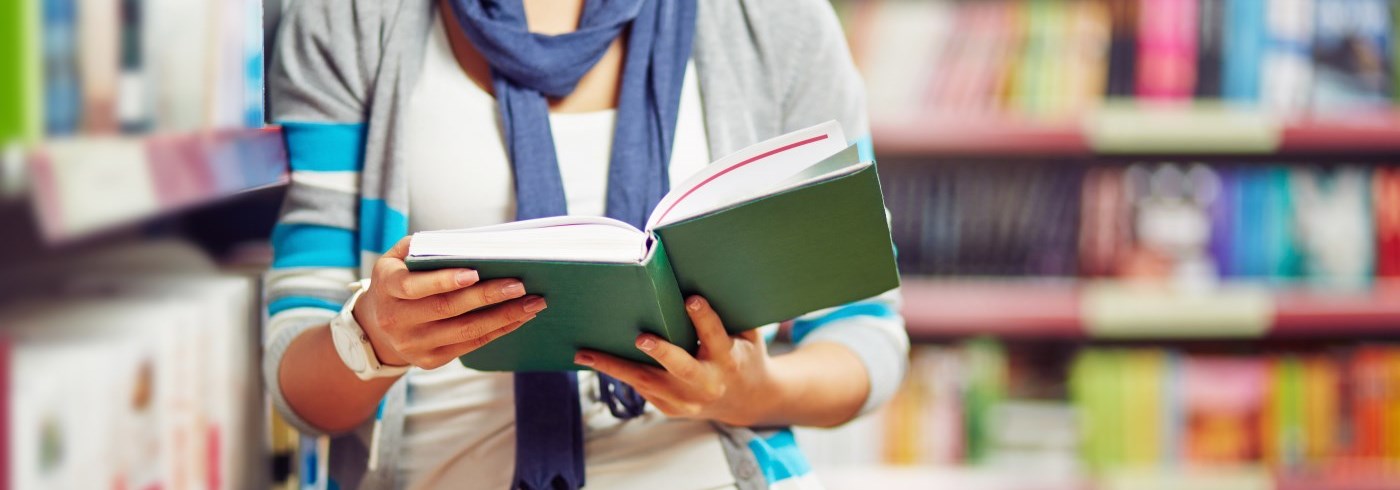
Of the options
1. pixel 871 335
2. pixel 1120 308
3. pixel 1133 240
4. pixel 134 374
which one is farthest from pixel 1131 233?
pixel 134 374

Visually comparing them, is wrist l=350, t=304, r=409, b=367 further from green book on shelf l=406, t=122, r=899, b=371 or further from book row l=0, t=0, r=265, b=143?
book row l=0, t=0, r=265, b=143

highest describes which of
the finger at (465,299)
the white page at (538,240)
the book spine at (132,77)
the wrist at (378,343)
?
the book spine at (132,77)

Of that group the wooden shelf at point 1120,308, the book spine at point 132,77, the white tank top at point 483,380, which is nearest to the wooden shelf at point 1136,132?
the wooden shelf at point 1120,308

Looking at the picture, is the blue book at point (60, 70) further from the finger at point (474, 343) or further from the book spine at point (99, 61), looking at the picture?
the finger at point (474, 343)

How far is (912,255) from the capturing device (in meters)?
1.92

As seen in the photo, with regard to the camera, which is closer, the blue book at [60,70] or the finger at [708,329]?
the blue book at [60,70]

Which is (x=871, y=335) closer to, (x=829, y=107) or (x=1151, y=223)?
(x=829, y=107)

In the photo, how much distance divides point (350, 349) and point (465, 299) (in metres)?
0.16

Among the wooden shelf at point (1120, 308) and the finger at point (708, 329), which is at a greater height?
the finger at point (708, 329)

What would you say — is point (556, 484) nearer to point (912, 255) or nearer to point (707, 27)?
point (707, 27)

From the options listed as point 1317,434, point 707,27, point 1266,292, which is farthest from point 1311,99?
point 707,27

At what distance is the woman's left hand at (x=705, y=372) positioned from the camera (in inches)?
28.4

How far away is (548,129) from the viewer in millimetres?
879

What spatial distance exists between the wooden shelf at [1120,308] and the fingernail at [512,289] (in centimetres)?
132
